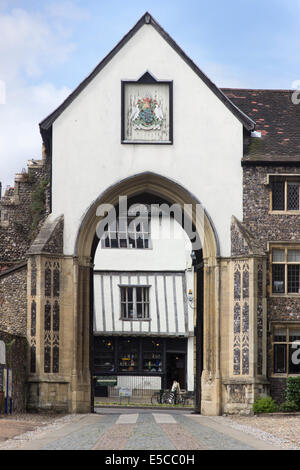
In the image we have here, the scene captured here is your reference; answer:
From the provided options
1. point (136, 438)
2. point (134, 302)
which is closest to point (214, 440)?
point (136, 438)

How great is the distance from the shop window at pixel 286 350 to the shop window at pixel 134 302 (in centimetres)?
2437

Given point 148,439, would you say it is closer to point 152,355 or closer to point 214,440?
point 214,440

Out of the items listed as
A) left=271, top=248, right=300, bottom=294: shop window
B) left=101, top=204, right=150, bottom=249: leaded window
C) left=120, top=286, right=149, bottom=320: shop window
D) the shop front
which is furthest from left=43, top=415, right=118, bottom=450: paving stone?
left=101, top=204, right=150, bottom=249: leaded window

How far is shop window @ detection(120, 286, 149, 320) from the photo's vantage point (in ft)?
177

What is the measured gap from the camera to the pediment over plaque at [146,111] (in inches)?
1202

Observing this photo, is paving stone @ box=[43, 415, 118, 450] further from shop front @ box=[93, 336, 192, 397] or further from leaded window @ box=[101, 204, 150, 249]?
leaded window @ box=[101, 204, 150, 249]

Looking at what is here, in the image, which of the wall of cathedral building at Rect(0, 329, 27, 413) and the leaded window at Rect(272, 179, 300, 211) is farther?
the leaded window at Rect(272, 179, 300, 211)

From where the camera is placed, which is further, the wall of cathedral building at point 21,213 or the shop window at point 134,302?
the shop window at point 134,302

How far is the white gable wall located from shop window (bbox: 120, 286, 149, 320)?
2439cm

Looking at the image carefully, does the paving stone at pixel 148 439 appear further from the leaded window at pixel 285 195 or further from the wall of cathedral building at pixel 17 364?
the leaded window at pixel 285 195

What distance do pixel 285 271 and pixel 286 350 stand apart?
2.55 metres

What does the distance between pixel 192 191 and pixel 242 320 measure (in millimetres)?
4513

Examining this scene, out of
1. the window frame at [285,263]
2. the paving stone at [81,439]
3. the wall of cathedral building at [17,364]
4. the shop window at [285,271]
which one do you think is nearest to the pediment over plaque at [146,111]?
the window frame at [285,263]

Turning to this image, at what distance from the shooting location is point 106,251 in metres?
56.5
